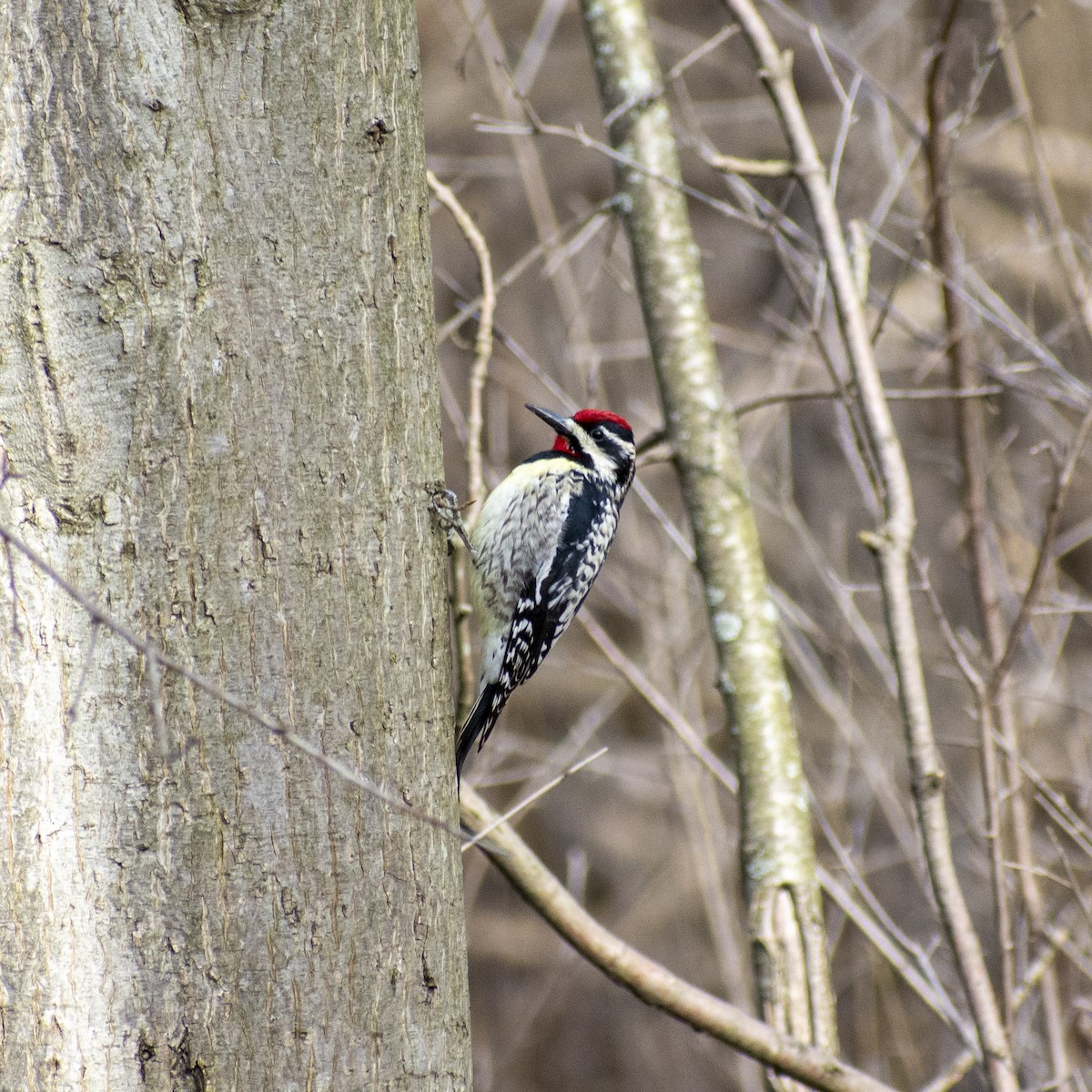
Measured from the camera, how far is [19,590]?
1.54 meters

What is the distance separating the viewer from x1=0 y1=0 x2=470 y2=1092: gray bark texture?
1511mm

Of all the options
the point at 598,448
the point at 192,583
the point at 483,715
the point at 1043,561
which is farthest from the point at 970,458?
the point at 192,583

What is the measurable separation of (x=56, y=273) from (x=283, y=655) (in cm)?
56

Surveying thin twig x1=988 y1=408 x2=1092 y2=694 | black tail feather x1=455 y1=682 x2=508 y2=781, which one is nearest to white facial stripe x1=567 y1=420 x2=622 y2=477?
black tail feather x1=455 y1=682 x2=508 y2=781

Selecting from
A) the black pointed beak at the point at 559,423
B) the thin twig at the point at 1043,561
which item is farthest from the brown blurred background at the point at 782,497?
the thin twig at the point at 1043,561

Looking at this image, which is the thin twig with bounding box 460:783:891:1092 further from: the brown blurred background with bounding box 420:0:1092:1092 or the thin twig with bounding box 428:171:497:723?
the brown blurred background with bounding box 420:0:1092:1092

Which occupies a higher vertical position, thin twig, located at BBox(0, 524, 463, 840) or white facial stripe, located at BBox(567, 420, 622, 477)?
white facial stripe, located at BBox(567, 420, 622, 477)

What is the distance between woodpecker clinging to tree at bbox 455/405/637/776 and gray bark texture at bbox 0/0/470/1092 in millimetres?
1551

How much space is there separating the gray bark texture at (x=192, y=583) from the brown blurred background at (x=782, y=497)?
1.46 meters

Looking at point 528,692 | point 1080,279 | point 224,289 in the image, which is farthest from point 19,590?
point 528,692

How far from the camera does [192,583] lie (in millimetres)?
1558

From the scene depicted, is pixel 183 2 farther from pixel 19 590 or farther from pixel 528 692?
pixel 528 692

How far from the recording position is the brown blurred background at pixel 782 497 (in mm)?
4078

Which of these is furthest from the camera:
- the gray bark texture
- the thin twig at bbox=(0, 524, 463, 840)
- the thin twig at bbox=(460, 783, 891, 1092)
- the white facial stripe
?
the white facial stripe
